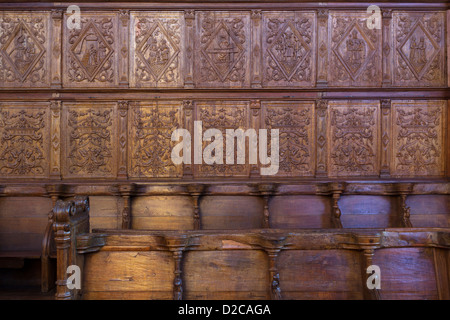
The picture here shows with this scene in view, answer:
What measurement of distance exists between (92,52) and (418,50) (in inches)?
186

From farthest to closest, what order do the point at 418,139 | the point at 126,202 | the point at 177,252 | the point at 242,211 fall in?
the point at 418,139 → the point at 242,211 → the point at 126,202 → the point at 177,252

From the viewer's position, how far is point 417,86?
4812 millimetres

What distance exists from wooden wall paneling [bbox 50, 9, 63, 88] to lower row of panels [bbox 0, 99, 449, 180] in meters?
0.34

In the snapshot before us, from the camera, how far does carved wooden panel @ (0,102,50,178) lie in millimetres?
4711

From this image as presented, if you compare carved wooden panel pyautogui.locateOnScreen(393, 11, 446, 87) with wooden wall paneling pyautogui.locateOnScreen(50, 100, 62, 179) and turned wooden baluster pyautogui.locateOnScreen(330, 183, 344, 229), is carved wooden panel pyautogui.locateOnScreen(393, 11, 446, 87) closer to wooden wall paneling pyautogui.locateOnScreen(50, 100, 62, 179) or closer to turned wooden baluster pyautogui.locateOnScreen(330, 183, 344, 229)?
turned wooden baluster pyautogui.locateOnScreen(330, 183, 344, 229)

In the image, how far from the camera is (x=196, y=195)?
4484 mm

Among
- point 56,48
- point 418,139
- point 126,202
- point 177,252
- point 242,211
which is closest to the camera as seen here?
point 177,252

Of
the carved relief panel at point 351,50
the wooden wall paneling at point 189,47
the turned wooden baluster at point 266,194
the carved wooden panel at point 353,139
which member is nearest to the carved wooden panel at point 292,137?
the carved wooden panel at point 353,139

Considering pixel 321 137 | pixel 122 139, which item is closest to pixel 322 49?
pixel 321 137

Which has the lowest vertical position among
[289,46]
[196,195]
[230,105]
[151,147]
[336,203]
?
[336,203]

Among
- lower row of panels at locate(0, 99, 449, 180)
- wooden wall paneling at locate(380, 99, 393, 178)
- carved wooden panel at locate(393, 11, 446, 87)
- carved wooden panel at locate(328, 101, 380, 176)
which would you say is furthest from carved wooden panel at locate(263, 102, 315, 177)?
carved wooden panel at locate(393, 11, 446, 87)

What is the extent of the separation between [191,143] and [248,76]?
4.19ft

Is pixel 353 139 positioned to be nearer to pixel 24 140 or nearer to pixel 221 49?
pixel 221 49
